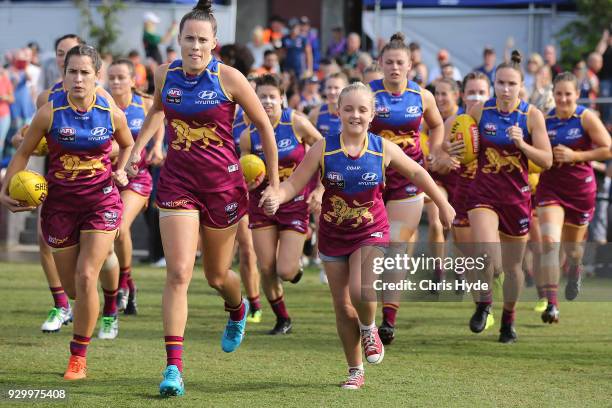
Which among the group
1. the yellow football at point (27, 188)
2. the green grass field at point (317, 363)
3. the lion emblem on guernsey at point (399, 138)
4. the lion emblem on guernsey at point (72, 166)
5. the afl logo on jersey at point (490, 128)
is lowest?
the green grass field at point (317, 363)

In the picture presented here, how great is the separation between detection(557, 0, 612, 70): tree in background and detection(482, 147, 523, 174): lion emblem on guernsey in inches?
427

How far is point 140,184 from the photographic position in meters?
10.8

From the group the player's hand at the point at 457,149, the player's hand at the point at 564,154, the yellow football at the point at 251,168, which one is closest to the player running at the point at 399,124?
the player's hand at the point at 457,149

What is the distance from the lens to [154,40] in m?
20.1

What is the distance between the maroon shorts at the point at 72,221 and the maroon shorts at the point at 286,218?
2113 millimetres

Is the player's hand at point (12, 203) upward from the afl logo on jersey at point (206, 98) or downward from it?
downward

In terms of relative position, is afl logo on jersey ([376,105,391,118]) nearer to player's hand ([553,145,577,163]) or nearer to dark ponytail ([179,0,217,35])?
player's hand ([553,145,577,163])

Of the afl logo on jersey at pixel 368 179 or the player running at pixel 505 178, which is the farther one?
the player running at pixel 505 178

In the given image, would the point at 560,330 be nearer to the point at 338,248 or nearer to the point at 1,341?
the point at 338,248

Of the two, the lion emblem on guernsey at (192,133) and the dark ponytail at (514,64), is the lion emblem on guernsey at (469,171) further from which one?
the lion emblem on guernsey at (192,133)

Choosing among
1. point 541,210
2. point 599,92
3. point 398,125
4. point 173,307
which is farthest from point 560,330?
point 599,92

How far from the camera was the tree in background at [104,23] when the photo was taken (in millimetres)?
21984

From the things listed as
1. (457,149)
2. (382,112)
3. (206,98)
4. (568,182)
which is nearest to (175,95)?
(206,98)

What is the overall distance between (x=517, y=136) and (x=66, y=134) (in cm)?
378
